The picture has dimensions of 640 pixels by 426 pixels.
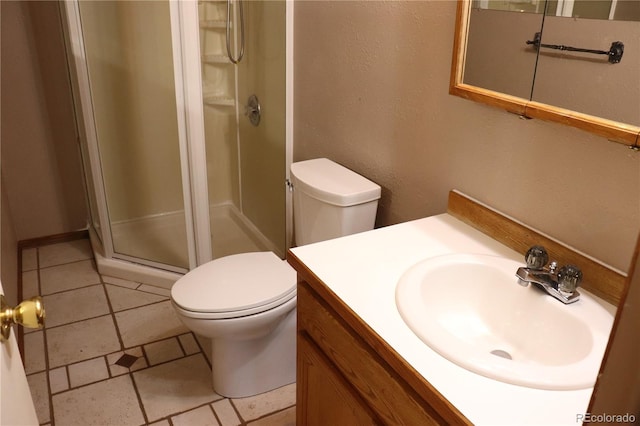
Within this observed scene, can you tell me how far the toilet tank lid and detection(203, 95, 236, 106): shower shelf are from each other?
91 centimetres

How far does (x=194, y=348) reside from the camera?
236 centimetres

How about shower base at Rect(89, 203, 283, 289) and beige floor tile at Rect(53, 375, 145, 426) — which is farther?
shower base at Rect(89, 203, 283, 289)

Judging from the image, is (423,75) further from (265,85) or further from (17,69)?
(17,69)

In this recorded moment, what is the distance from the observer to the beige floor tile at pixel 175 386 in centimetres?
203

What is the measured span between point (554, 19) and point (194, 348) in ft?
6.11

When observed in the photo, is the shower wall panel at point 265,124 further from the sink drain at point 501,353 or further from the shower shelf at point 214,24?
the sink drain at point 501,353

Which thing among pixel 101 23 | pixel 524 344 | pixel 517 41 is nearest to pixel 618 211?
pixel 524 344

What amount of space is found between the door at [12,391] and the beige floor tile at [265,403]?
104 cm

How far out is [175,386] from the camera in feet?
7.00

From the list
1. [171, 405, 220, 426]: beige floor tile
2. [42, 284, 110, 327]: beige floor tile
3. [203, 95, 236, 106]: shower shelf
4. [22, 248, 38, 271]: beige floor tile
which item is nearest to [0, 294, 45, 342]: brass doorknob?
[171, 405, 220, 426]: beige floor tile

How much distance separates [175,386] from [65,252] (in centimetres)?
142

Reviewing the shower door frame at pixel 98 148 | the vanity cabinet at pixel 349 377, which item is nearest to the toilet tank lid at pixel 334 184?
the vanity cabinet at pixel 349 377

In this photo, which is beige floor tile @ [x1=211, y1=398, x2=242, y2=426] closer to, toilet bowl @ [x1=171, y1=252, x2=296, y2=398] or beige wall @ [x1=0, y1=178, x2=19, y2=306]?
toilet bowl @ [x1=171, y1=252, x2=296, y2=398]

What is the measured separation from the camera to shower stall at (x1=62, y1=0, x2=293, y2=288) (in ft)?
8.18
